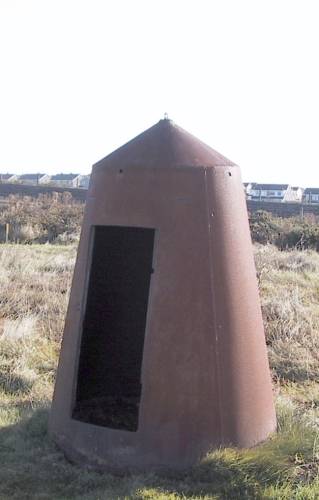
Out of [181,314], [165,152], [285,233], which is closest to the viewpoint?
[181,314]

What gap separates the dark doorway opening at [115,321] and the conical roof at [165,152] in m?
0.81

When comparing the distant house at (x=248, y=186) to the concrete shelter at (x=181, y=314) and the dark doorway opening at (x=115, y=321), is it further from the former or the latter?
the concrete shelter at (x=181, y=314)

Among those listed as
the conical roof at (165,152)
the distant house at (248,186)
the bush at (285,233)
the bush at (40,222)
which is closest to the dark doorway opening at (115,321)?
the conical roof at (165,152)

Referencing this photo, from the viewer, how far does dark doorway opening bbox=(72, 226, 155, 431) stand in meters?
4.59

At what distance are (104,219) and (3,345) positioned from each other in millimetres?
2873

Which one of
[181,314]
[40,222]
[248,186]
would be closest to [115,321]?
[181,314]

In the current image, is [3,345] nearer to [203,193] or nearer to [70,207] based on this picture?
[203,193]

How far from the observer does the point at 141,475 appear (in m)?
3.53

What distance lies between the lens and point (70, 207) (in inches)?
804

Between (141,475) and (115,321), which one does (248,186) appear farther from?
(141,475)

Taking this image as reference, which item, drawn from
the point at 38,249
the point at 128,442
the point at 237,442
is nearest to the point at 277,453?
the point at 237,442

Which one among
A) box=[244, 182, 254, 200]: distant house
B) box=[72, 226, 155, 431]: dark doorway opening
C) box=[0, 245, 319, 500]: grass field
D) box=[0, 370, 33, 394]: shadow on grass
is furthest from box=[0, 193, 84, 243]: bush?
box=[244, 182, 254, 200]: distant house

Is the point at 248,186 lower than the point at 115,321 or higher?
higher

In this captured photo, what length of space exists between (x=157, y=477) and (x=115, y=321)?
144 centimetres
